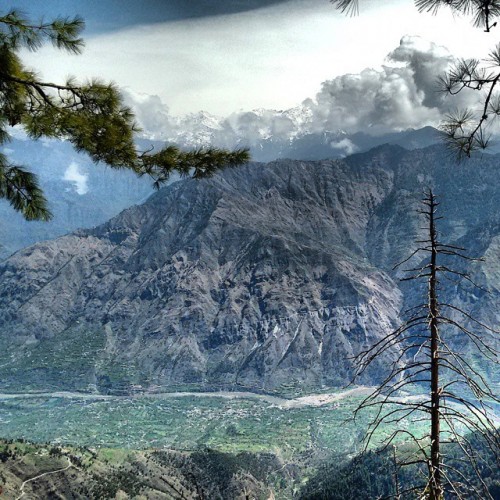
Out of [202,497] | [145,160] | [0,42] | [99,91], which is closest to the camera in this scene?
[202,497]

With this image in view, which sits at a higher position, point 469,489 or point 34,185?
point 34,185

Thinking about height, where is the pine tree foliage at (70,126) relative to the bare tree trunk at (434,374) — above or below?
above

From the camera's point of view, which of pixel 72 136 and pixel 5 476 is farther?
pixel 5 476

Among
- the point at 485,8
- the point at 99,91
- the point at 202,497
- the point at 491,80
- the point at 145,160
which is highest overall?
the point at 99,91

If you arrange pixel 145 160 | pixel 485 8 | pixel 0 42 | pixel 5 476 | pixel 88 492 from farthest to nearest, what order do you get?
pixel 88 492
pixel 5 476
pixel 145 160
pixel 0 42
pixel 485 8

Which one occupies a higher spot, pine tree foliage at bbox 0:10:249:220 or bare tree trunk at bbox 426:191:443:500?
pine tree foliage at bbox 0:10:249:220

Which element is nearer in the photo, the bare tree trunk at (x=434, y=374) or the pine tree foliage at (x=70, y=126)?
the bare tree trunk at (x=434, y=374)

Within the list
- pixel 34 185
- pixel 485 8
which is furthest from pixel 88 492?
pixel 485 8

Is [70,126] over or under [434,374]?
over

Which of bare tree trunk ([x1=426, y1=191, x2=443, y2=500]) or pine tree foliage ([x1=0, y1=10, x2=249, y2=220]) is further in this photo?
pine tree foliage ([x1=0, y1=10, x2=249, y2=220])

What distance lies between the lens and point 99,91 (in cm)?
1572

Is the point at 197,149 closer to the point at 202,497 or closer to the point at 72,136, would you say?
the point at 72,136

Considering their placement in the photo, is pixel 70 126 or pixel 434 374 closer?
pixel 434 374

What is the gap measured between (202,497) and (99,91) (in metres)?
12.5
